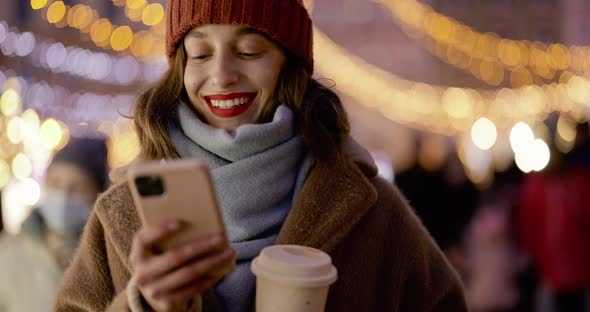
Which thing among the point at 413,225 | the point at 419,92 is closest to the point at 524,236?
the point at 413,225

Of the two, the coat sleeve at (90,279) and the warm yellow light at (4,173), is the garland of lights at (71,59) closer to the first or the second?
the warm yellow light at (4,173)

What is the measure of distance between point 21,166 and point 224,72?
41.7ft

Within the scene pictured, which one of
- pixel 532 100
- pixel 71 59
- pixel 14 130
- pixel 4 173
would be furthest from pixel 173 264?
pixel 532 100

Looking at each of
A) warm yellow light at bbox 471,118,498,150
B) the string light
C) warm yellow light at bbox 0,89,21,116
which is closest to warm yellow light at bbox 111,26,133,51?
the string light

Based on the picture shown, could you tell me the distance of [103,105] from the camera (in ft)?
79.8

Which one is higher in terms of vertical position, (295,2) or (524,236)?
(295,2)

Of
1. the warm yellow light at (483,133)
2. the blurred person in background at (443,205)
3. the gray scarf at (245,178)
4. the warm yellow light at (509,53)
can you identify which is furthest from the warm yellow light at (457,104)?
the gray scarf at (245,178)

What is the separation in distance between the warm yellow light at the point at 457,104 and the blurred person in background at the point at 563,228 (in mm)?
15050

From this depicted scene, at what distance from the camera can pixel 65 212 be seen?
3199 mm

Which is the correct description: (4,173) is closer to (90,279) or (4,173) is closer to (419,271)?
(90,279)

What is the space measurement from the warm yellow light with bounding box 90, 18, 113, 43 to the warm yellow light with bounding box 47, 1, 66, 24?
1.94m

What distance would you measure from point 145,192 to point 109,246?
0.69 meters

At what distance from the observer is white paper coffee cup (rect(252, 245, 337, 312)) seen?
1.20 metres

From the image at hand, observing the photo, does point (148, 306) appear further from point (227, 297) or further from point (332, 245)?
point (332, 245)
